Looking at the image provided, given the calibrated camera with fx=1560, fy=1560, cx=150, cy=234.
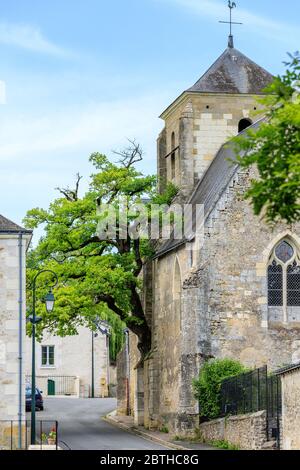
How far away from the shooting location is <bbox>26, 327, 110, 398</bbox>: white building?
8244cm

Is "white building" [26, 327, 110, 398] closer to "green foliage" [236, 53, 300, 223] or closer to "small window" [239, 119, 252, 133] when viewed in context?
"small window" [239, 119, 252, 133]

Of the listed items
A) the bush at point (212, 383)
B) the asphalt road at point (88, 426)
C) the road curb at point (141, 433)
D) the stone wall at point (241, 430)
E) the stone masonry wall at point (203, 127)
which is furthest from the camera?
the stone masonry wall at point (203, 127)

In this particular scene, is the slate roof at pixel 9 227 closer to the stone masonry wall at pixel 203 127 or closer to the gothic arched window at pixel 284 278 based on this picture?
the gothic arched window at pixel 284 278

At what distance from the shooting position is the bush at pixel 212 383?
1855 inches

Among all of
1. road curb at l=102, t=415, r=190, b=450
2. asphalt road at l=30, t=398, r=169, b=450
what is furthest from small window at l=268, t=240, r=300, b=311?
asphalt road at l=30, t=398, r=169, b=450

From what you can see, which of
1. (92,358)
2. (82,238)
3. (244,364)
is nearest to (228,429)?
(244,364)

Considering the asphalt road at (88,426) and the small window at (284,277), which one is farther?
the small window at (284,277)

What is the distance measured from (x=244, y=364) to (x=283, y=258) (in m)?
3.76

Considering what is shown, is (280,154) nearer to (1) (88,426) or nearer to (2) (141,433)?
(2) (141,433)

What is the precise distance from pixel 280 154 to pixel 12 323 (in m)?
17.9

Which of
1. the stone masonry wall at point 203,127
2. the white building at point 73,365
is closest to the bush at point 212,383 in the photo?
the stone masonry wall at point 203,127

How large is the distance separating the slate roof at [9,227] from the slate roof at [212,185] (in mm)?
8583

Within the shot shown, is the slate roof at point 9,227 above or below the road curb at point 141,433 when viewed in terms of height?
above

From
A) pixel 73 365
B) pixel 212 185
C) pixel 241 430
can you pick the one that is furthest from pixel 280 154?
pixel 73 365
